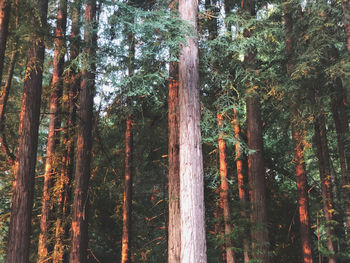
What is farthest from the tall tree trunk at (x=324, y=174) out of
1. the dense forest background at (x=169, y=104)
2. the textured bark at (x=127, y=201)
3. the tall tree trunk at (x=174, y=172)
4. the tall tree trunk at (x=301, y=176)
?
the textured bark at (x=127, y=201)

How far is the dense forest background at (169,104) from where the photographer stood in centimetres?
698

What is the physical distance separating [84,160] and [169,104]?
3057mm

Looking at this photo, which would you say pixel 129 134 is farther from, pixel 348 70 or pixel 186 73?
pixel 348 70

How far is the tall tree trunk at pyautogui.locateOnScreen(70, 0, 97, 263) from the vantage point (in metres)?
8.59

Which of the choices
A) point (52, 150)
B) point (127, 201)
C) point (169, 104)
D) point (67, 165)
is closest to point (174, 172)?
point (169, 104)

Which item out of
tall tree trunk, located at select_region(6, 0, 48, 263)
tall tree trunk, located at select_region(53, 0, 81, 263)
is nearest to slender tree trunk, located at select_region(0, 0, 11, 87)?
tall tree trunk, located at select_region(6, 0, 48, 263)

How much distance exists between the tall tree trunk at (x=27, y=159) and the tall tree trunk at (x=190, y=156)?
3087 mm

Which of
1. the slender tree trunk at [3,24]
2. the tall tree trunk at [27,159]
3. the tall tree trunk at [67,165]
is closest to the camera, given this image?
the tall tree trunk at [27,159]

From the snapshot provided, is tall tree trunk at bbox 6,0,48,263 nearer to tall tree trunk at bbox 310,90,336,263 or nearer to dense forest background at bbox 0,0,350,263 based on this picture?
dense forest background at bbox 0,0,350,263

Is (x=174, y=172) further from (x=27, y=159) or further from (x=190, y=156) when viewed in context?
(x=27, y=159)

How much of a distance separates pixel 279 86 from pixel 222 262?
7475 millimetres

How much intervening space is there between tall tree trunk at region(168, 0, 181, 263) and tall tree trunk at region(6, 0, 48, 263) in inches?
113

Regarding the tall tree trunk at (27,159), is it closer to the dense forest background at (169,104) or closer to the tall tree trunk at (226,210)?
the dense forest background at (169,104)

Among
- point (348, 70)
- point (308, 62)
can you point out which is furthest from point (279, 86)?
point (348, 70)
